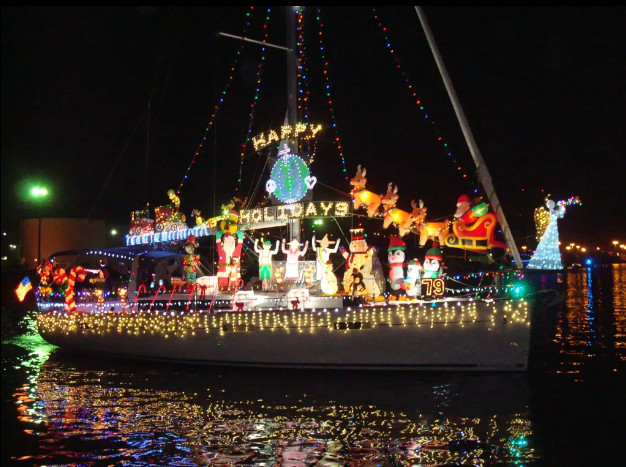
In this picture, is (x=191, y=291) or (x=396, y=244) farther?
(x=191, y=291)

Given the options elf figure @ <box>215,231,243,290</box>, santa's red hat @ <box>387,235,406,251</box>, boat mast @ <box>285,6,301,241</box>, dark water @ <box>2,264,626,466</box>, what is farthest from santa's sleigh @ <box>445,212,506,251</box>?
elf figure @ <box>215,231,243,290</box>

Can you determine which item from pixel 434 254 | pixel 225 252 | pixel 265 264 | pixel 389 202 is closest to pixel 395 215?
pixel 389 202

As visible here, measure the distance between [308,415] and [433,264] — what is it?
568cm

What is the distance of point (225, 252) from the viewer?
17.2 m

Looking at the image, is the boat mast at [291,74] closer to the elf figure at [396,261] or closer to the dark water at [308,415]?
the elf figure at [396,261]

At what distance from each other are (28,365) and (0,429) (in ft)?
20.9

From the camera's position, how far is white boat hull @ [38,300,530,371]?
13.2 m

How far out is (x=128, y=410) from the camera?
11.4m

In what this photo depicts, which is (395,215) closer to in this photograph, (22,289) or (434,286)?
(434,286)

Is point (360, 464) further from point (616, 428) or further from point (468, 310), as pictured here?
point (468, 310)

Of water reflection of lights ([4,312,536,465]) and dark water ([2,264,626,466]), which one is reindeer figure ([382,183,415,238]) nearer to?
dark water ([2,264,626,466])

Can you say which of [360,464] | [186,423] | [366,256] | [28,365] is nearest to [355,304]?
[366,256]

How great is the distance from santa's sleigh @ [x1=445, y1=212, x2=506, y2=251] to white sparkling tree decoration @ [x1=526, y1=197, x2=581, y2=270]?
32.2 inches

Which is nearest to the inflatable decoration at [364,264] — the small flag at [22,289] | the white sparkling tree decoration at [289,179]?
the white sparkling tree decoration at [289,179]
